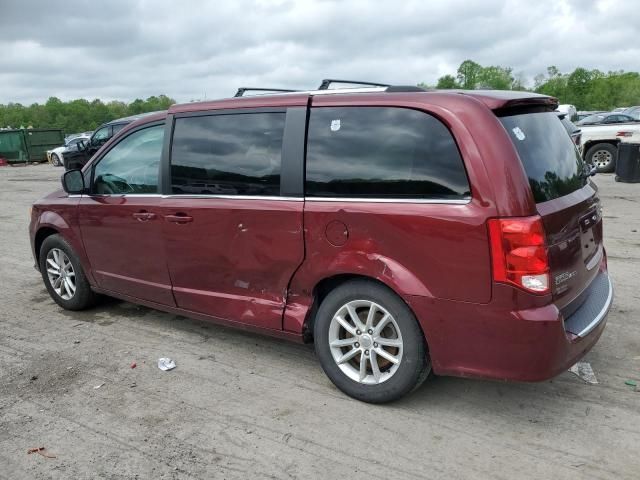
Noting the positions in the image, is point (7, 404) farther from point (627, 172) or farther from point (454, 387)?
point (627, 172)

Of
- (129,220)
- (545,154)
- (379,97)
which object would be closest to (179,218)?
(129,220)

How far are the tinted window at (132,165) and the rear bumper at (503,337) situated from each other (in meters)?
2.39

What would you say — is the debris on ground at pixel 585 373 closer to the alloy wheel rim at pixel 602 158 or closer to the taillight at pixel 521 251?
the taillight at pixel 521 251

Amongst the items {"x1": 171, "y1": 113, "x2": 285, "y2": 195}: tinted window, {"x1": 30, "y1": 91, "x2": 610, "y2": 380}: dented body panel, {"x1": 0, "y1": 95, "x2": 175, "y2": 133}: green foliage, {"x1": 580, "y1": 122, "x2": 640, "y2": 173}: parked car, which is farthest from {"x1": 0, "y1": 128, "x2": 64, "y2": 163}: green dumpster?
{"x1": 0, "y1": 95, "x2": 175, "y2": 133}: green foliage

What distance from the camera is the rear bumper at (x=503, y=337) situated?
2770 millimetres

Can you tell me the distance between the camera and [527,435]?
3008 mm

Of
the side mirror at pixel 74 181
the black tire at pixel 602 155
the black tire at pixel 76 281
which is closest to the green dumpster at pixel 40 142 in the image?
the black tire at pixel 602 155

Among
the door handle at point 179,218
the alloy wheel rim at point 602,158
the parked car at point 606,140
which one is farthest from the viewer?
the alloy wheel rim at point 602,158

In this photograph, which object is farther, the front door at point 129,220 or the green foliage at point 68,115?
the green foliage at point 68,115

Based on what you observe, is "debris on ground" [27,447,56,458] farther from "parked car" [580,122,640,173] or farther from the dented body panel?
"parked car" [580,122,640,173]

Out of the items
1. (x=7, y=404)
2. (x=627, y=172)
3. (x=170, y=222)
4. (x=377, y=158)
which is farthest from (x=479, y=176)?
(x=627, y=172)

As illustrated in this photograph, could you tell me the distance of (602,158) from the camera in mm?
15094

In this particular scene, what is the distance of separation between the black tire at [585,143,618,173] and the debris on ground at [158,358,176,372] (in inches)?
549

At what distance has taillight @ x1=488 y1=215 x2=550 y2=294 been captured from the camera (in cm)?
273
